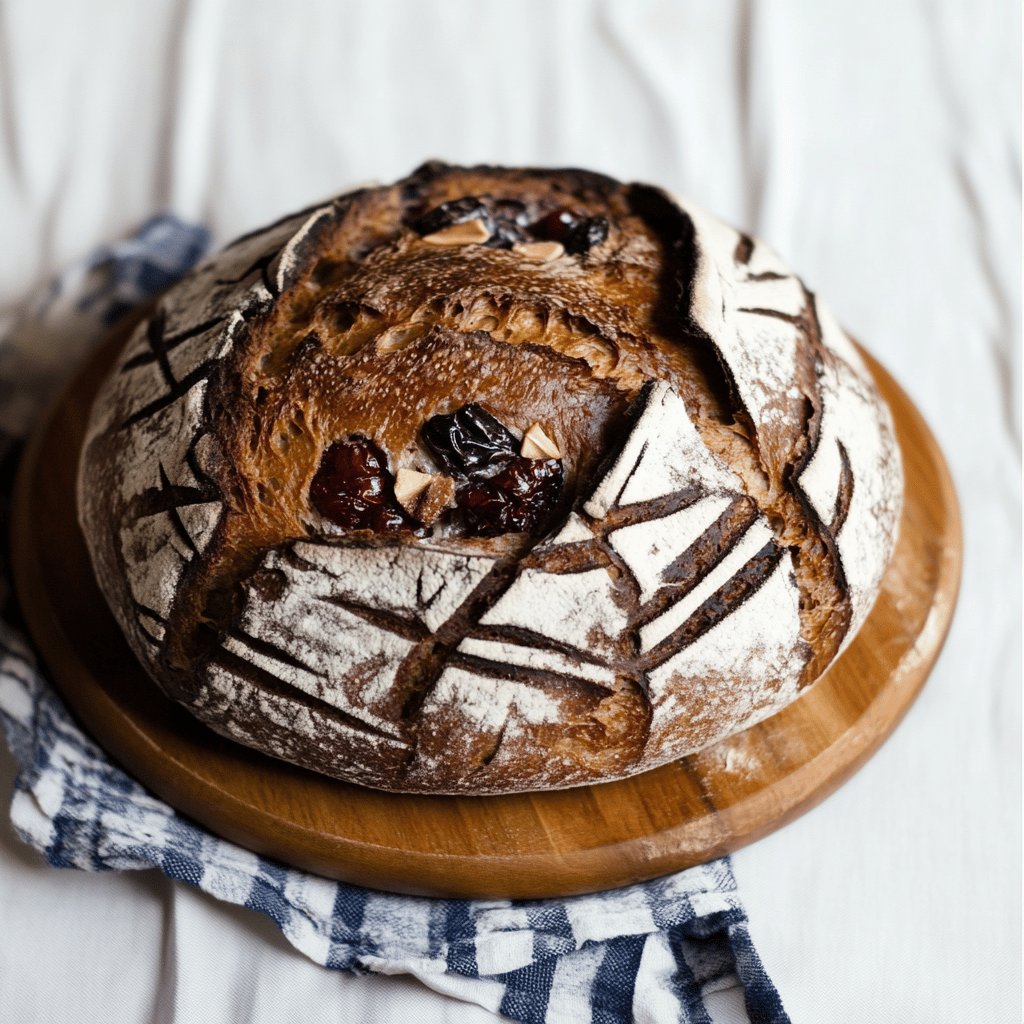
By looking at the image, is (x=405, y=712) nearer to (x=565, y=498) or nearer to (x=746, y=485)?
(x=565, y=498)

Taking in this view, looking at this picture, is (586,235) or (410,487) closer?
(410,487)

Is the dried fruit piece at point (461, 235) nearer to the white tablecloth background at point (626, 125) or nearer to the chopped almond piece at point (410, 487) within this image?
the chopped almond piece at point (410, 487)

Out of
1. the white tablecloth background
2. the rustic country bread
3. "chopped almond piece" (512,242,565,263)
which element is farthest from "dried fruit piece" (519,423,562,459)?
the white tablecloth background

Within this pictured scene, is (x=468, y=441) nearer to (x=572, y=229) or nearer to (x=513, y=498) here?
(x=513, y=498)

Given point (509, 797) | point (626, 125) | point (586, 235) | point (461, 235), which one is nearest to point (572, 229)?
point (586, 235)

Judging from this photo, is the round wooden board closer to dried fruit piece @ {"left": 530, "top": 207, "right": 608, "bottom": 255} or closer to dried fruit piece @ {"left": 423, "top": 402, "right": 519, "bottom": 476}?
dried fruit piece @ {"left": 423, "top": 402, "right": 519, "bottom": 476}

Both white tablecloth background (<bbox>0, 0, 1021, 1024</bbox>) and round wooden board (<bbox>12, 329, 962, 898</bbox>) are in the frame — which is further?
white tablecloth background (<bbox>0, 0, 1021, 1024</bbox>)
